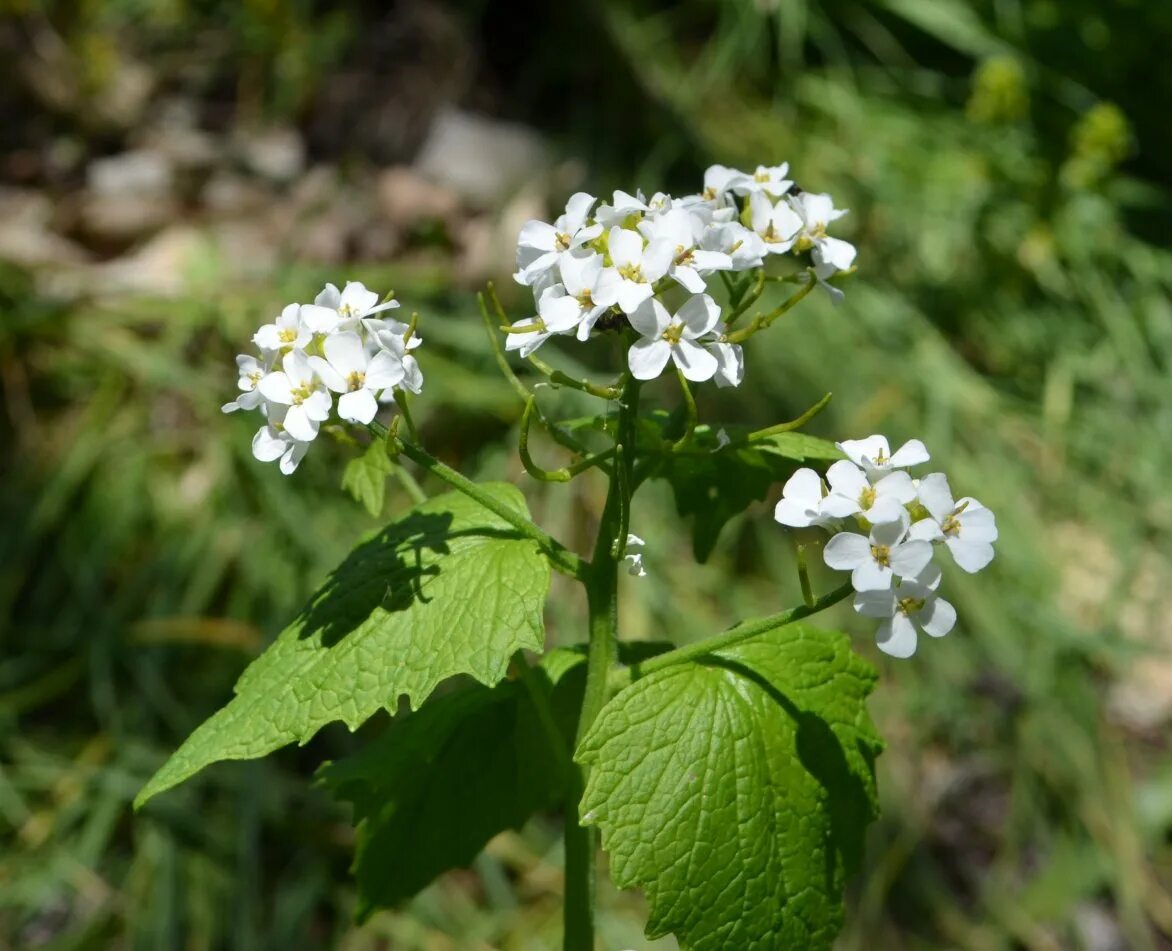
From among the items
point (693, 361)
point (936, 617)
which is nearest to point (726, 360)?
point (693, 361)

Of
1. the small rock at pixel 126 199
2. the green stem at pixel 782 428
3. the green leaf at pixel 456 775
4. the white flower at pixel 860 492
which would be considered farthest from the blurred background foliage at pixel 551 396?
the white flower at pixel 860 492

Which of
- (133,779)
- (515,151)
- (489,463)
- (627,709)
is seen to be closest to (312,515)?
(489,463)

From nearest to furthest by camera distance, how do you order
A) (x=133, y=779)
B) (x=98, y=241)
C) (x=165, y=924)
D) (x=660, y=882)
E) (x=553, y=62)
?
(x=660, y=882)
(x=165, y=924)
(x=133, y=779)
(x=98, y=241)
(x=553, y=62)

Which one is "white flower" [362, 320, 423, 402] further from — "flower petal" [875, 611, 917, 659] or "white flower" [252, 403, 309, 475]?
"flower petal" [875, 611, 917, 659]

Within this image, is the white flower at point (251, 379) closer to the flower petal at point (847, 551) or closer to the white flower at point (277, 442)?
the white flower at point (277, 442)

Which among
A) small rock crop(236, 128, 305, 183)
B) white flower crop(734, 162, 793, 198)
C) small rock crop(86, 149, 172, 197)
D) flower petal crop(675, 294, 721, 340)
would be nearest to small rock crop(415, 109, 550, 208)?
small rock crop(236, 128, 305, 183)

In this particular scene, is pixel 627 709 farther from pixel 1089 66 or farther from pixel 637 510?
pixel 1089 66
